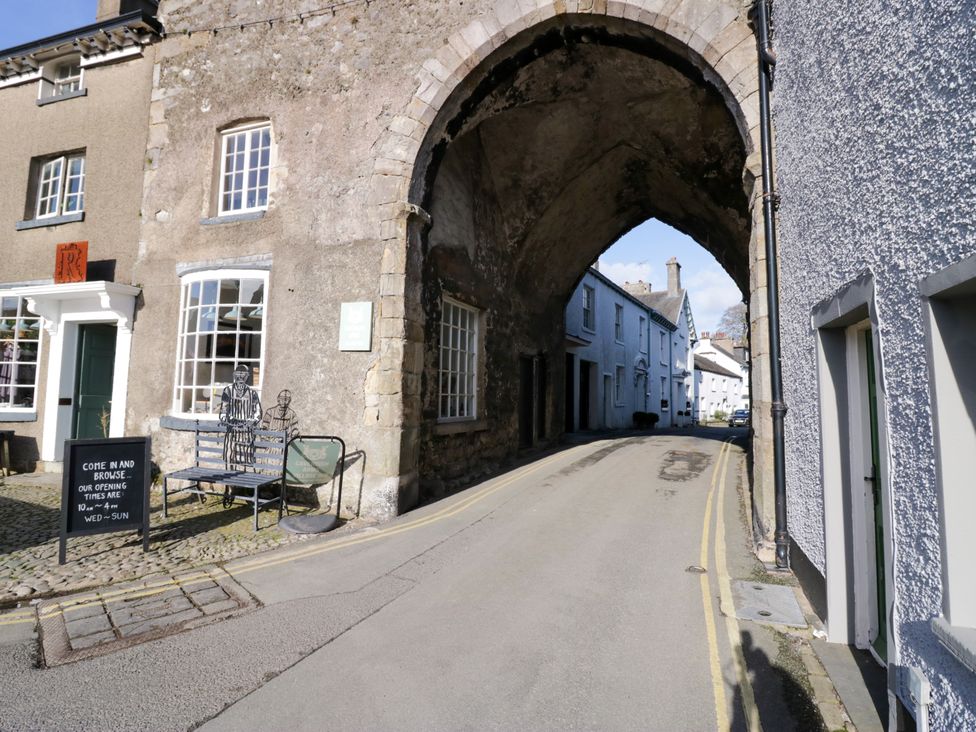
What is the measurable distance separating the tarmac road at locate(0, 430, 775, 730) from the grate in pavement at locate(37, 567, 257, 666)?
0.14 metres

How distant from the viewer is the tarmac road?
9.48 feet

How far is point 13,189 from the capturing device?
1041cm

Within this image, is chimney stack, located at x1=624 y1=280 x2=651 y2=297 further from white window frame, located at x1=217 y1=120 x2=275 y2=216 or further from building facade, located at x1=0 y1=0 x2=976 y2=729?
white window frame, located at x1=217 y1=120 x2=275 y2=216

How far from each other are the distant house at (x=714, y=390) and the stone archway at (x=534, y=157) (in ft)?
101

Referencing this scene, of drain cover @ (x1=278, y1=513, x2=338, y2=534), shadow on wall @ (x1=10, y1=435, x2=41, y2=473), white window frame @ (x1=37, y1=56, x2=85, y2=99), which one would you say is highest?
white window frame @ (x1=37, y1=56, x2=85, y2=99)

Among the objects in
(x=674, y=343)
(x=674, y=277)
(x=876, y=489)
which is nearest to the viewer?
(x=876, y=489)

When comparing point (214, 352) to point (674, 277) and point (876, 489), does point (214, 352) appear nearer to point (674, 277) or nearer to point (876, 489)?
point (876, 489)

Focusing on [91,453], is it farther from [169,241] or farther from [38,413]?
[38,413]

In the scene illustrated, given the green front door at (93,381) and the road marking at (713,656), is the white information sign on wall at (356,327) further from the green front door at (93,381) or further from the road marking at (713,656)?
the green front door at (93,381)

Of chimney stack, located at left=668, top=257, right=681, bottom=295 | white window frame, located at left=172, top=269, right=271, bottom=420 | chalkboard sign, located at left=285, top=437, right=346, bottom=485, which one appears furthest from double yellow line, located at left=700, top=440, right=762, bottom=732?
chimney stack, located at left=668, top=257, right=681, bottom=295

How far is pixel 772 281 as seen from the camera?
5617mm

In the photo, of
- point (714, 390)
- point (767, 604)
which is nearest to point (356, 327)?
point (767, 604)

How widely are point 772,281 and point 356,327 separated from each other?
5069mm

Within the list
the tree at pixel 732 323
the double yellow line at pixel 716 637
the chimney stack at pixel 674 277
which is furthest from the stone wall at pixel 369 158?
the tree at pixel 732 323
